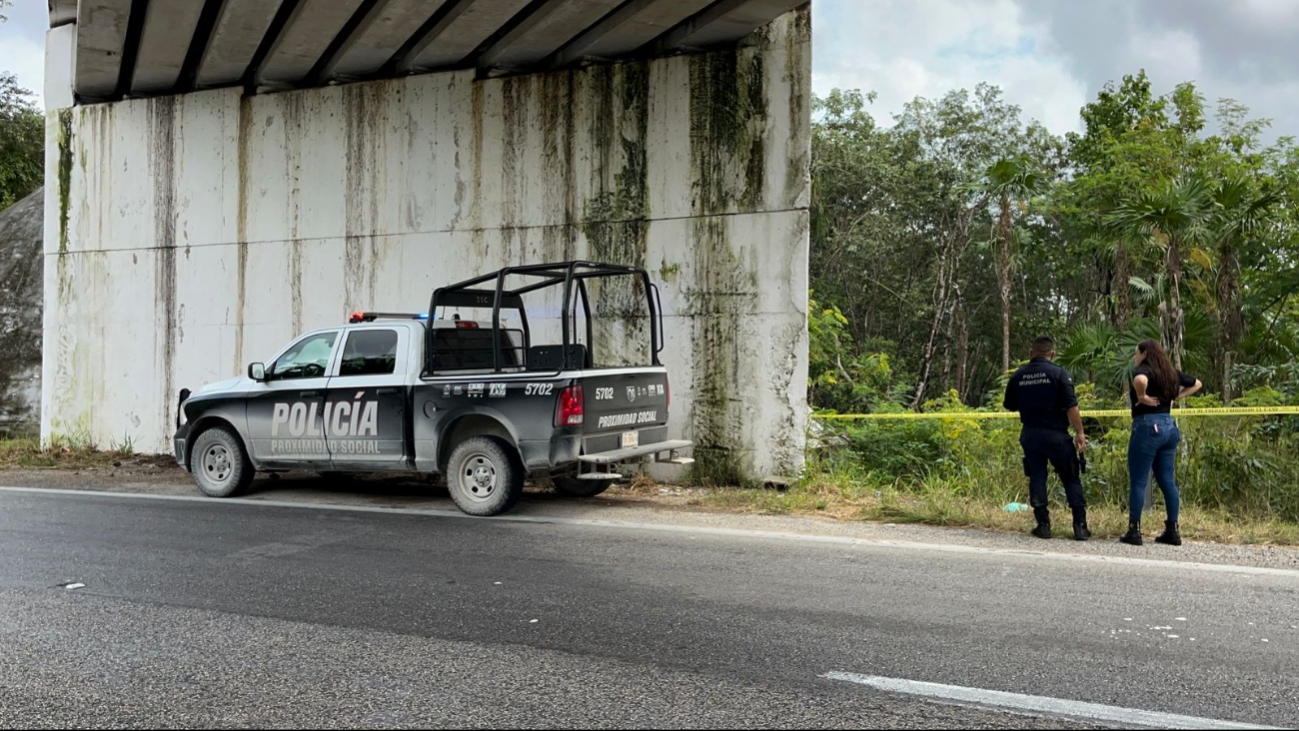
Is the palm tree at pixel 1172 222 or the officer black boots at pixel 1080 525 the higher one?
the palm tree at pixel 1172 222

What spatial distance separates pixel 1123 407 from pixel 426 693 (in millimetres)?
10657

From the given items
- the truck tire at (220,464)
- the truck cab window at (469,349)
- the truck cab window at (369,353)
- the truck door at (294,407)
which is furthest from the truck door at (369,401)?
the truck tire at (220,464)

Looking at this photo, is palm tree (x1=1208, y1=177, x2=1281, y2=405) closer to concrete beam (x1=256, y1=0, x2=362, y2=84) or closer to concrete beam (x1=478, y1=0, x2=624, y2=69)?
concrete beam (x1=478, y1=0, x2=624, y2=69)

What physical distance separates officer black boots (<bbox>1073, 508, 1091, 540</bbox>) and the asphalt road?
3.11 feet

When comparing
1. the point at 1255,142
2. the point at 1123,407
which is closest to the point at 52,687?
the point at 1123,407

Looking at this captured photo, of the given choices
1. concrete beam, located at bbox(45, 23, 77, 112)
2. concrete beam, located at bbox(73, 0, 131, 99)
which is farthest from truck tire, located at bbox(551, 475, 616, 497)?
concrete beam, located at bbox(45, 23, 77, 112)

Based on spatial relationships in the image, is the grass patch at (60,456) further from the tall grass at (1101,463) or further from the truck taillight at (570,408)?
the tall grass at (1101,463)

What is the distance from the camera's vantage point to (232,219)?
14.0 meters

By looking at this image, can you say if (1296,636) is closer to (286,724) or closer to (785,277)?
(286,724)

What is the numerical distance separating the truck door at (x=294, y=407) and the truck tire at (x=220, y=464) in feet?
0.82

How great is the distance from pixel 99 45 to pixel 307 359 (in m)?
5.78

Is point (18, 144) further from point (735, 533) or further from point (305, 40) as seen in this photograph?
point (735, 533)

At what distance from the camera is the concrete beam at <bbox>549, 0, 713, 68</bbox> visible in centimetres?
1056

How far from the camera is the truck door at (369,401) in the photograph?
962 cm
